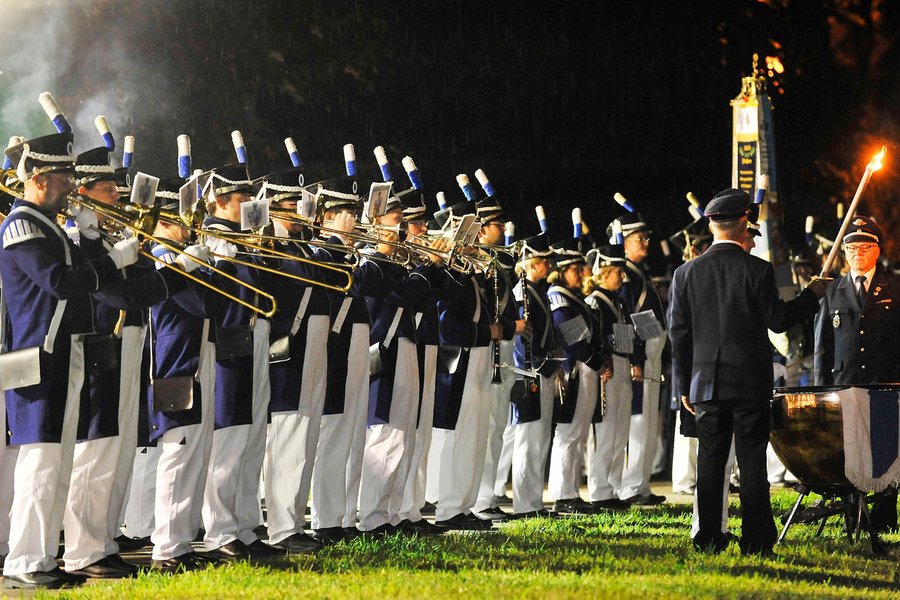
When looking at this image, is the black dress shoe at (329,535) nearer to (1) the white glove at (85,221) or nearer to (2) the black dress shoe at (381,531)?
(2) the black dress shoe at (381,531)

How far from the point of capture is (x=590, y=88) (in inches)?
866

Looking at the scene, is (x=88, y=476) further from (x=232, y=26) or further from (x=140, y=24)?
(x=232, y=26)

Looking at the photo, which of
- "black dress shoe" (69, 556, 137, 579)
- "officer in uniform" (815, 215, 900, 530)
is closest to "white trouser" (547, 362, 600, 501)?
"officer in uniform" (815, 215, 900, 530)

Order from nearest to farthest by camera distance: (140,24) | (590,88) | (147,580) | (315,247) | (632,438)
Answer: (147,580)
(315,247)
(632,438)
(140,24)
(590,88)

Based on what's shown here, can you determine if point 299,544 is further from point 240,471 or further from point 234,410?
point 234,410

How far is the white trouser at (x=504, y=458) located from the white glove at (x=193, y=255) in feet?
15.7

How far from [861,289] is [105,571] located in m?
5.40

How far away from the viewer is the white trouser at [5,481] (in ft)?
24.2

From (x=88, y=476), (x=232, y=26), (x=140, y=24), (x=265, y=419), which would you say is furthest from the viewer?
(x=232, y=26)

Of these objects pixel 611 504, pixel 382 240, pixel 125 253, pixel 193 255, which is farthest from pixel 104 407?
pixel 611 504

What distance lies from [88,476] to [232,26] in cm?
1104

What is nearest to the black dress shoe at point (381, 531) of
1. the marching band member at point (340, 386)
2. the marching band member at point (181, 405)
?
the marching band member at point (340, 386)

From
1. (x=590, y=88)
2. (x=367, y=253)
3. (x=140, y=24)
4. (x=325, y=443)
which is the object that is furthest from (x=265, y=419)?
(x=590, y=88)

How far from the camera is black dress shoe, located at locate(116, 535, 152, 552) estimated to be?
8281mm
